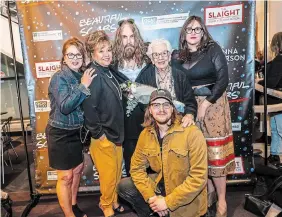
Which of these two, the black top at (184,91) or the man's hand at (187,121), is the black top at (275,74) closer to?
the black top at (184,91)

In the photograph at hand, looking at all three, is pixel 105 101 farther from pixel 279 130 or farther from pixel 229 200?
pixel 279 130

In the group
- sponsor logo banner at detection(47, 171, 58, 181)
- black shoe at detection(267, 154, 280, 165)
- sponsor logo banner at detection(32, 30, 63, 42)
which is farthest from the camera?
black shoe at detection(267, 154, 280, 165)

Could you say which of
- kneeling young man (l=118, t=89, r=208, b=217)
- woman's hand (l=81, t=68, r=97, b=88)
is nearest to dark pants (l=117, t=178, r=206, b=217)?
kneeling young man (l=118, t=89, r=208, b=217)

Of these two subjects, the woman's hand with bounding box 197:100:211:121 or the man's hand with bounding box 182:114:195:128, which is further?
the woman's hand with bounding box 197:100:211:121

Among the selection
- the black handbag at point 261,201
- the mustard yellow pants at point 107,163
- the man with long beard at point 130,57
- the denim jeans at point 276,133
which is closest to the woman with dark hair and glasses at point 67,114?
the mustard yellow pants at point 107,163

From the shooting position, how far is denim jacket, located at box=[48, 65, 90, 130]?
2.18 m

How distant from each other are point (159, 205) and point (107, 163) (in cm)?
59

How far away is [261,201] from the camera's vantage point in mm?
2434

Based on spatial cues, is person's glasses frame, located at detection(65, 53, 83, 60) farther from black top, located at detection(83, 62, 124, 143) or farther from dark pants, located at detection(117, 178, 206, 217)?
dark pants, located at detection(117, 178, 206, 217)

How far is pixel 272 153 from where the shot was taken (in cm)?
360

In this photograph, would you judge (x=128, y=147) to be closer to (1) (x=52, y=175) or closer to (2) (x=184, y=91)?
(2) (x=184, y=91)

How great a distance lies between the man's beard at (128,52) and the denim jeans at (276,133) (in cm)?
183

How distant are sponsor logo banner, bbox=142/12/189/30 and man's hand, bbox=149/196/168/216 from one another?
144cm

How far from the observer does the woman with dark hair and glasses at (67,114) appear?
2201 mm
